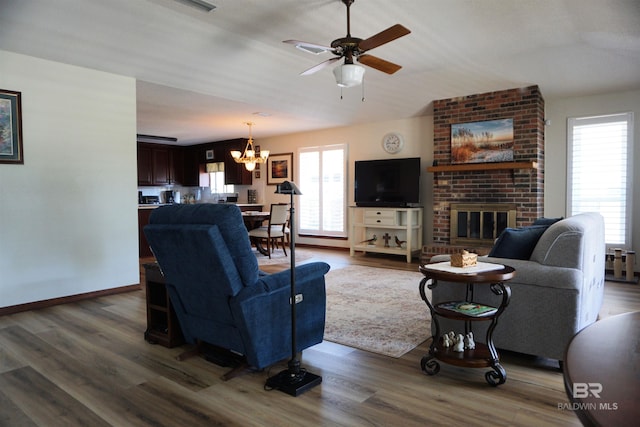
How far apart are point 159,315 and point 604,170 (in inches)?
232

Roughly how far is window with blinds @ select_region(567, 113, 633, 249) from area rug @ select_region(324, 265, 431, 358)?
267 centimetres

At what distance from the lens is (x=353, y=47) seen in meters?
3.49

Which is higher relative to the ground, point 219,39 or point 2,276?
point 219,39

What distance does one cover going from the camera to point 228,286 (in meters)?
2.34

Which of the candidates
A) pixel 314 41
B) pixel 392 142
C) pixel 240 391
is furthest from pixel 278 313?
pixel 392 142

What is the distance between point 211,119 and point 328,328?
201 inches

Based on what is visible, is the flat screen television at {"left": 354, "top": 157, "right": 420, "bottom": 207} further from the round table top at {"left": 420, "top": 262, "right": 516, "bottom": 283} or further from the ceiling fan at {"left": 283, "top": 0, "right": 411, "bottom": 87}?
the round table top at {"left": 420, "top": 262, "right": 516, "bottom": 283}

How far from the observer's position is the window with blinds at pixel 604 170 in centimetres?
563

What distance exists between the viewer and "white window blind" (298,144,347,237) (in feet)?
27.4

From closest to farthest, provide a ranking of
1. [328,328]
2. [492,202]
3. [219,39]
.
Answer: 1. [328,328]
2. [219,39]
3. [492,202]

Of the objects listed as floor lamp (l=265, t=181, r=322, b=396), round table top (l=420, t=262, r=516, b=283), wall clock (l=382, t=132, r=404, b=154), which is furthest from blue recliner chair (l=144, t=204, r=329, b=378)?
wall clock (l=382, t=132, r=404, b=154)

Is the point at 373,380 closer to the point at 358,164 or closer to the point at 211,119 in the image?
the point at 358,164

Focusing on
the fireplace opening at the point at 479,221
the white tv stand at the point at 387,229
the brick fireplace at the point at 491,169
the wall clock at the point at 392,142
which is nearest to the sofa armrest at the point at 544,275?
the brick fireplace at the point at 491,169

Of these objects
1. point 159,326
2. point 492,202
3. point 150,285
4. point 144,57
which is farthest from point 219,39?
point 492,202
